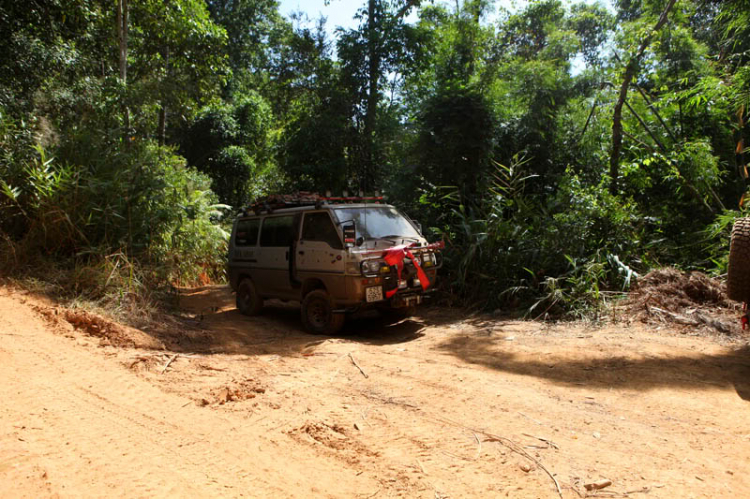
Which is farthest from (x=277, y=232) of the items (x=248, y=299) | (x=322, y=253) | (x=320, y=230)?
(x=248, y=299)

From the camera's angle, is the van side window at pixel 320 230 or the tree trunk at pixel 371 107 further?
the tree trunk at pixel 371 107

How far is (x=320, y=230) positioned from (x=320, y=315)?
1317 mm

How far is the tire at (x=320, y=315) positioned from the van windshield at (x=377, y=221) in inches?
43.9

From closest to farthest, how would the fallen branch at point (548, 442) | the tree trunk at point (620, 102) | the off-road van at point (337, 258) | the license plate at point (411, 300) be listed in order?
the fallen branch at point (548, 442), the off-road van at point (337, 258), the license plate at point (411, 300), the tree trunk at point (620, 102)

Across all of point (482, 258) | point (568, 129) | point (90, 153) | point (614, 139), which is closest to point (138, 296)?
point (90, 153)

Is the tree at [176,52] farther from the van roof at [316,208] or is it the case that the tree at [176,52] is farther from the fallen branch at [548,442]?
the fallen branch at [548,442]

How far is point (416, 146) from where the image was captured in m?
12.0

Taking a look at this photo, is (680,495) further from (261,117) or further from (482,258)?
(261,117)

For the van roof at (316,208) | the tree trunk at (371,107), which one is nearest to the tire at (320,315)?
the van roof at (316,208)

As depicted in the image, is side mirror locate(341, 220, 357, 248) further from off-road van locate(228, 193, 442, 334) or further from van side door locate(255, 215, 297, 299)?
van side door locate(255, 215, 297, 299)

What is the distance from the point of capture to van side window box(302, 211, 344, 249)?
7.57 meters

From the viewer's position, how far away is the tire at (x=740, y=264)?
509 centimetres

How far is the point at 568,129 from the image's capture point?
12312mm

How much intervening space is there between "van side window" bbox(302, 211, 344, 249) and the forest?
8.69ft
